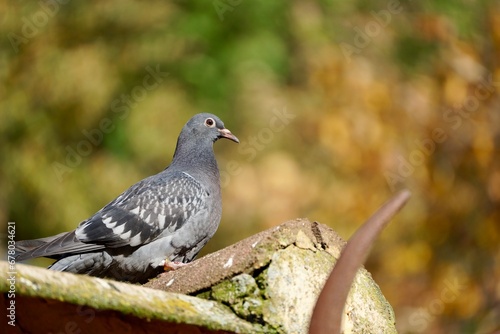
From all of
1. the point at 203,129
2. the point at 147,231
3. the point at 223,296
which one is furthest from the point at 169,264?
the point at 223,296

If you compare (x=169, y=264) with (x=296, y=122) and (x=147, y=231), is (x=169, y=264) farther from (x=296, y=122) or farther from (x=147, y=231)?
(x=296, y=122)

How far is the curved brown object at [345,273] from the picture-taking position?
1.91 meters

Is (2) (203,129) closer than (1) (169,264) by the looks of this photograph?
No

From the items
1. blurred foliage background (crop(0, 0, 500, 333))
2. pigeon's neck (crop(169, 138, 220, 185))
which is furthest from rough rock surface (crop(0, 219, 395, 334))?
blurred foliage background (crop(0, 0, 500, 333))

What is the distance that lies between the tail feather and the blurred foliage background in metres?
3.97

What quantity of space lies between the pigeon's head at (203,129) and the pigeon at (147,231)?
0.82 feet

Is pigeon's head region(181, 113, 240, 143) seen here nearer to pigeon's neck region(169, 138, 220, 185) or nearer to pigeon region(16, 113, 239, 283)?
Answer: pigeon's neck region(169, 138, 220, 185)

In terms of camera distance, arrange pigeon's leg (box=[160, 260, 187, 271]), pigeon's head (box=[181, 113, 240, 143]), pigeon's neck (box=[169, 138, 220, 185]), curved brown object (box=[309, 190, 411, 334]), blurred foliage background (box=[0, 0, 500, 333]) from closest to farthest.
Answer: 1. curved brown object (box=[309, 190, 411, 334])
2. pigeon's leg (box=[160, 260, 187, 271])
3. pigeon's neck (box=[169, 138, 220, 185])
4. pigeon's head (box=[181, 113, 240, 143])
5. blurred foliage background (box=[0, 0, 500, 333])

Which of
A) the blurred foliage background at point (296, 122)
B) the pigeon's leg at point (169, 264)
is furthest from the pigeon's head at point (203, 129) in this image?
the blurred foliage background at point (296, 122)

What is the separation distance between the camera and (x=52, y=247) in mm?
4055

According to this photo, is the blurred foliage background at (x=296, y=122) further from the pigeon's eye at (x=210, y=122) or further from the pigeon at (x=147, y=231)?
the pigeon at (x=147, y=231)

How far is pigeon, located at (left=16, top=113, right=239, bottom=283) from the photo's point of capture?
431 cm

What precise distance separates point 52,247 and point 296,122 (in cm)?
503

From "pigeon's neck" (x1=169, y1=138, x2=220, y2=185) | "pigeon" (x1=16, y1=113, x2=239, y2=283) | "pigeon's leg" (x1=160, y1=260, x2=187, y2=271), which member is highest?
"pigeon's neck" (x1=169, y1=138, x2=220, y2=185)
